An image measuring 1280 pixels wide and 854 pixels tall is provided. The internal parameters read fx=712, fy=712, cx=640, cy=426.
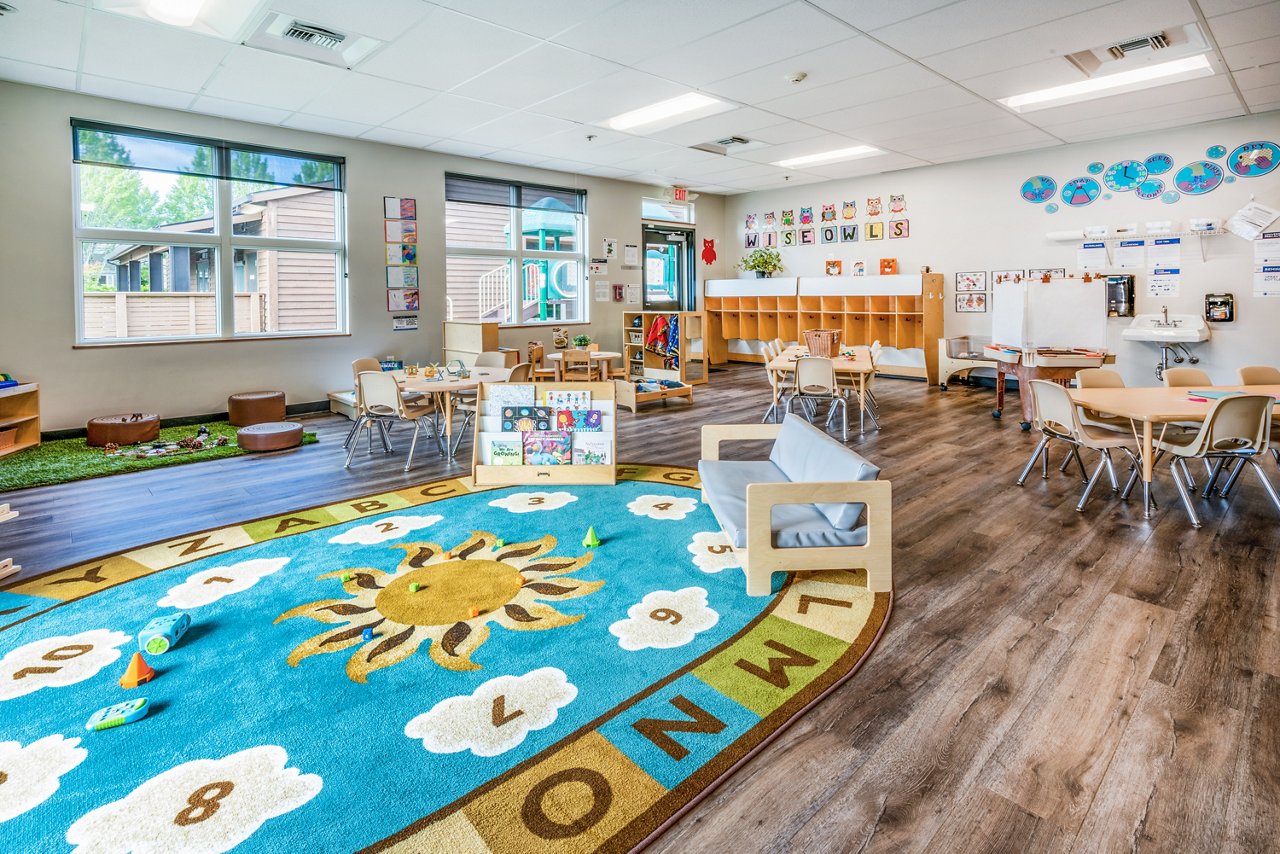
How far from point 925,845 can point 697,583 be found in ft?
5.24

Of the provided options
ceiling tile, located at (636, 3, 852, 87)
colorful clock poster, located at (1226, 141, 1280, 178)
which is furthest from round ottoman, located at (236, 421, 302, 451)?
colorful clock poster, located at (1226, 141, 1280, 178)

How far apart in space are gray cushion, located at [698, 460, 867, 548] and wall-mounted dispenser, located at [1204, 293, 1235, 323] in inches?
278

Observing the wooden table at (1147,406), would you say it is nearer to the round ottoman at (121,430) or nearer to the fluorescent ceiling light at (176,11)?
the fluorescent ceiling light at (176,11)

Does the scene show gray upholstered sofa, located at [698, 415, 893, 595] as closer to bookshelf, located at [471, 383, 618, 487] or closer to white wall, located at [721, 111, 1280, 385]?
bookshelf, located at [471, 383, 618, 487]

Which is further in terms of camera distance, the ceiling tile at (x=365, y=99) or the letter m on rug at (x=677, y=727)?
the ceiling tile at (x=365, y=99)

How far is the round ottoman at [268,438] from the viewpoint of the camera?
605cm

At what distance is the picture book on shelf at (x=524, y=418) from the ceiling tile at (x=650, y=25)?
104 inches

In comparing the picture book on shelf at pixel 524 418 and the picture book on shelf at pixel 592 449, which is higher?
the picture book on shelf at pixel 524 418

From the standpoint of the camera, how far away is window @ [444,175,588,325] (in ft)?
30.8

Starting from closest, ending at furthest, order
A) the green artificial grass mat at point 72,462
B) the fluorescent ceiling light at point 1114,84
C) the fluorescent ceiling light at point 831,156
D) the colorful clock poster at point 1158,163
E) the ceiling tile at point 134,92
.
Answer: the green artificial grass mat at point 72,462 → the fluorescent ceiling light at point 1114,84 → the ceiling tile at point 134,92 → the colorful clock poster at point 1158,163 → the fluorescent ceiling light at point 831,156

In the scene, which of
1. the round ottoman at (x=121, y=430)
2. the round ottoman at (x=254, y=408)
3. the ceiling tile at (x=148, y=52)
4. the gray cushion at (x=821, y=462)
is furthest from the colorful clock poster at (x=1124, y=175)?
the round ottoman at (x=121, y=430)

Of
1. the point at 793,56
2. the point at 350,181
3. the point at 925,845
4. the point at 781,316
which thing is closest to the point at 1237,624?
the point at 925,845

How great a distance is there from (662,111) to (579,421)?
12.9ft

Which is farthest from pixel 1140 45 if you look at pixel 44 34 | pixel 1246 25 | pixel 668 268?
pixel 44 34
